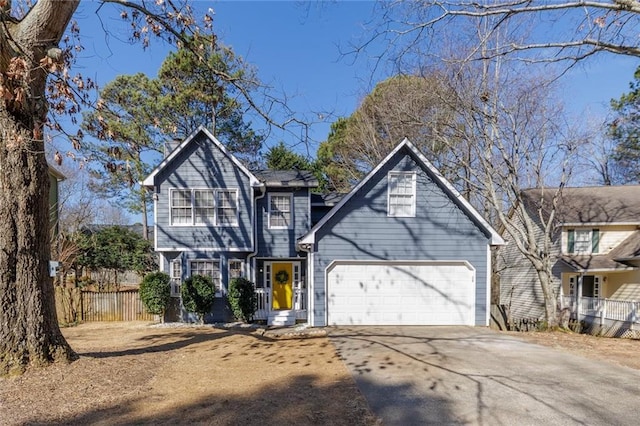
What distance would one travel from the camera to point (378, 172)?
37.8 ft

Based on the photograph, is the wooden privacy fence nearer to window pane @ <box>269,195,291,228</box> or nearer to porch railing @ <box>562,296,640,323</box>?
window pane @ <box>269,195,291,228</box>

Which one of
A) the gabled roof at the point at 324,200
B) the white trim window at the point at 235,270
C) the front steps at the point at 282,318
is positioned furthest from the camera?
the gabled roof at the point at 324,200

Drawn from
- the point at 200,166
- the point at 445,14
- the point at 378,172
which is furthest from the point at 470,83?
the point at 200,166

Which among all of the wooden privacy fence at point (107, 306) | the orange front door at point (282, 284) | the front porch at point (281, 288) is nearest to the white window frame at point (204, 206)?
the front porch at point (281, 288)

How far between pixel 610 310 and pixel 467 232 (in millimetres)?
8068

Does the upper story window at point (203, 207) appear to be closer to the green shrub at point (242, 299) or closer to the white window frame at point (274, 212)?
the white window frame at point (274, 212)

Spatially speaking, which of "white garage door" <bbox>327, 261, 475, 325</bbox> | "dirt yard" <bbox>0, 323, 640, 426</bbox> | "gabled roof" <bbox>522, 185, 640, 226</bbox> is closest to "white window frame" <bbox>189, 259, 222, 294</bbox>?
"dirt yard" <bbox>0, 323, 640, 426</bbox>

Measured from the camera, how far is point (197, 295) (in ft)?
39.8

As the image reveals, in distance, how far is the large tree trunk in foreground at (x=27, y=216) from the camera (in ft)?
19.1

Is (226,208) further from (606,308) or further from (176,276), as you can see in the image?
(606,308)

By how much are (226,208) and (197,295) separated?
10.4 feet

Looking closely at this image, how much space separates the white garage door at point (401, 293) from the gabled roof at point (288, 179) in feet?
10.8

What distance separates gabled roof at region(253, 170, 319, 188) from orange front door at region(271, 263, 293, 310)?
3039 mm

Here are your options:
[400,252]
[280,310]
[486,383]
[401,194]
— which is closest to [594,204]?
[401,194]
